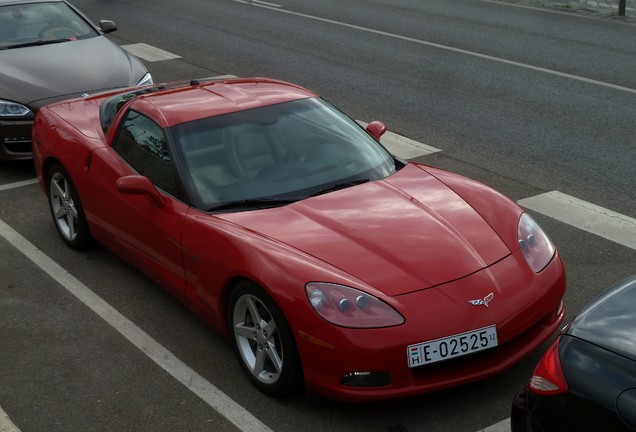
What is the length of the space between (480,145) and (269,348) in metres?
5.47

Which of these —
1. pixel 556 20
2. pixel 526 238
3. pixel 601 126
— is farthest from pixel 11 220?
pixel 556 20

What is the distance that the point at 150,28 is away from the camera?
687 inches

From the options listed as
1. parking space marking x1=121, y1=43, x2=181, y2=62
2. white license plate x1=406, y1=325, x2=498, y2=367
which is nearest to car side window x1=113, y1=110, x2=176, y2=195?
white license plate x1=406, y1=325, x2=498, y2=367

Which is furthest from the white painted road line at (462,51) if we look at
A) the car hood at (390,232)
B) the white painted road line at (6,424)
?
the white painted road line at (6,424)

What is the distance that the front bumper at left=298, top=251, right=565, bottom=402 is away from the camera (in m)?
4.87

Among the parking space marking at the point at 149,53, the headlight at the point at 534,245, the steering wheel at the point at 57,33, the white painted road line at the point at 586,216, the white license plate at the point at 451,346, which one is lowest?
the parking space marking at the point at 149,53

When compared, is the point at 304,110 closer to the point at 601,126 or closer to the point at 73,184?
the point at 73,184

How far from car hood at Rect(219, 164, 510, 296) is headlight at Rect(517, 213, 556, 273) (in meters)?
0.15

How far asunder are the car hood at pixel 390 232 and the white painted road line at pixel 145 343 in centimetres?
92

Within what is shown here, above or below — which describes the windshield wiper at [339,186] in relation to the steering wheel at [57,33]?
above

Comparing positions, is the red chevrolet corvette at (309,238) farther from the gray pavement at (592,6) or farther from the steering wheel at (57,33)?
the gray pavement at (592,6)

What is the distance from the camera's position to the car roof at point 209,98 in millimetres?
6590

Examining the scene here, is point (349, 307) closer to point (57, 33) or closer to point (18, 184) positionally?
point (18, 184)

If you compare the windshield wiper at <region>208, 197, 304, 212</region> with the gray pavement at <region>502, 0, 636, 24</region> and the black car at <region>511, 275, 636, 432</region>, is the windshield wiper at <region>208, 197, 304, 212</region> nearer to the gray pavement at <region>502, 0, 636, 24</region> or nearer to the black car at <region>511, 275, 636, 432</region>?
the black car at <region>511, 275, 636, 432</region>
